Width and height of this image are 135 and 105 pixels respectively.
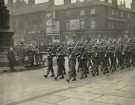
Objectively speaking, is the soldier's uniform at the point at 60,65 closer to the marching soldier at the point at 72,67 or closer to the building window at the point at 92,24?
the marching soldier at the point at 72,67

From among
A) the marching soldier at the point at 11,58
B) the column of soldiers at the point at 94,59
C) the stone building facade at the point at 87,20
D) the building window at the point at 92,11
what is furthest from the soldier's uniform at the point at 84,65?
the building window at the point at 92,11

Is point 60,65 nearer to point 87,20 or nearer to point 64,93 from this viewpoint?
point 64,93

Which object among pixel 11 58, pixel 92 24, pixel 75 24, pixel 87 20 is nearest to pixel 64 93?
pixel 11 58

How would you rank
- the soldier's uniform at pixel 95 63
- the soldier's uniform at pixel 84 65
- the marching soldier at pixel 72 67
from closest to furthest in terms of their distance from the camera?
the marching soldier at pixel 72 67 → the soldier's uniform at pixel 84 65 → the soldier's uniform at pixel 95 63

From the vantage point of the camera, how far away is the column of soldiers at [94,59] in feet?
48.4

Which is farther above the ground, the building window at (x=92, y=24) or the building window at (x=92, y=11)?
the building window at (x=92, y=11)

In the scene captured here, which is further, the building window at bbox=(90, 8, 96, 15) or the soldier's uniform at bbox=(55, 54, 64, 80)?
the building window at bbox=(90, 8, 96, 15)

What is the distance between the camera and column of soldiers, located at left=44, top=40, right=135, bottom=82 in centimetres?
1475

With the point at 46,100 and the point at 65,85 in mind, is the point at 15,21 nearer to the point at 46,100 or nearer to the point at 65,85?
the point at 65,85

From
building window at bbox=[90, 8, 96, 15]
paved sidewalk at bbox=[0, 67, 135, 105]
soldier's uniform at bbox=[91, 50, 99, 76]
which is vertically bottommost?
paved sidewalk at bbox=[0, 67, 135, 105]

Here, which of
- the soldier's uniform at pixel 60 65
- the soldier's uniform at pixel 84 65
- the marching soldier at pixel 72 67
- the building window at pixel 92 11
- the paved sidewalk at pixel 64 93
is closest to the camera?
the paved sidewalk at pixel 64 93

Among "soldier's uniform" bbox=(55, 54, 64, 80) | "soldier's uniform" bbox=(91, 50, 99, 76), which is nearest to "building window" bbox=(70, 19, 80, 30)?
"soldier's uniform" bbox=(91, 50, 99, 76)

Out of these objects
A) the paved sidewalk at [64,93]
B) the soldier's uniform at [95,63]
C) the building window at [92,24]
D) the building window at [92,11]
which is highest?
the building window at [92,11]

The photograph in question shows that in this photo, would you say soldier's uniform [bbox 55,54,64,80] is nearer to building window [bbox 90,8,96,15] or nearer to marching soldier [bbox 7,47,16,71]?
marching soldier [bbox 7,47,16,71]
